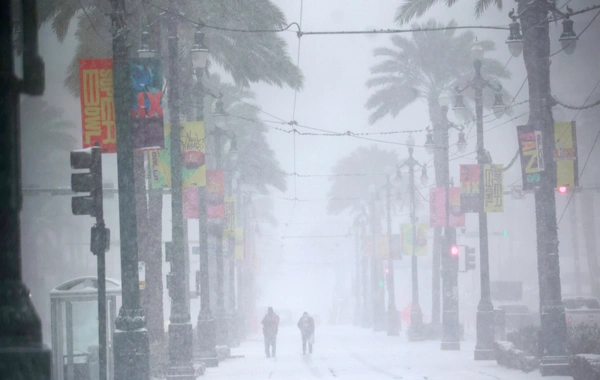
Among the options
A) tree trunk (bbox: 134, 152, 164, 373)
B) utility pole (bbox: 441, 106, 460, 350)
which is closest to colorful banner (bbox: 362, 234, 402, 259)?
utility pole (bbox: 441, 106, 460, 350)

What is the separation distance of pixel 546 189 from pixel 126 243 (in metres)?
11.2

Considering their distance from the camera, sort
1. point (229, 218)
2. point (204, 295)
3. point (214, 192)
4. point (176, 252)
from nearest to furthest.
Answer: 1. point (176, 252)
2. point (204, 295)
3. point (214, 192)
4. point (229, 218)

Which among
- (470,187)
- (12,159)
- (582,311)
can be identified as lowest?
(582,311)

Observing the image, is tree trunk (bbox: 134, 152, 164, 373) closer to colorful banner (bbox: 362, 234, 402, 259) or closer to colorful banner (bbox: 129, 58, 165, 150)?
colorful banner (bbox: 129, 58, 165, 150)

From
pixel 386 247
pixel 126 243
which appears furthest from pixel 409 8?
pixel 386 247

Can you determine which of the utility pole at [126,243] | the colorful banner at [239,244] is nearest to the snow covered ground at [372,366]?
the utility pole at [126,243]

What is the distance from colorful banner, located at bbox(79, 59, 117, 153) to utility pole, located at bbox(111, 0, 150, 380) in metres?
2.11

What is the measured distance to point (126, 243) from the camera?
1431cm

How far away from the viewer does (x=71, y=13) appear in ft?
86.4

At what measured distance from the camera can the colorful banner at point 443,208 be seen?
34.8m

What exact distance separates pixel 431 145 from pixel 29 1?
2994 cm

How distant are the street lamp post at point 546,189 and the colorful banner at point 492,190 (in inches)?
298

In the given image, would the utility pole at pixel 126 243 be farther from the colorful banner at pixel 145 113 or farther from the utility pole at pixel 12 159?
the utility pole at pixel 12 159

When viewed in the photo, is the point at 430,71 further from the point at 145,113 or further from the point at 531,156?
the point at 145,113
